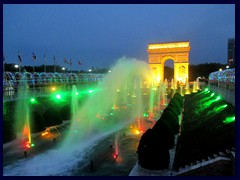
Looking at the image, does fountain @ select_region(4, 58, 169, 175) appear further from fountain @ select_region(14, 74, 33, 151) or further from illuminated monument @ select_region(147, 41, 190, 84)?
illuminated monument @ select_region(147, 41, 190, 84)

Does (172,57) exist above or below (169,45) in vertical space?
below

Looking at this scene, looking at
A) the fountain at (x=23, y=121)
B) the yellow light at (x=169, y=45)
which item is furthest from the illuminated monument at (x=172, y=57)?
the fountain at (x=23, y=121)

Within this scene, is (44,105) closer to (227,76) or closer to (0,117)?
(0,117)

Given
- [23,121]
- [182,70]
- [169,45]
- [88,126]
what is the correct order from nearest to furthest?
[23,121] < [88,126] < [182,70] < [169,45]

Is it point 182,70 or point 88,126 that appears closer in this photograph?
point 88,126

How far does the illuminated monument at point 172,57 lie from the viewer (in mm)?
53938

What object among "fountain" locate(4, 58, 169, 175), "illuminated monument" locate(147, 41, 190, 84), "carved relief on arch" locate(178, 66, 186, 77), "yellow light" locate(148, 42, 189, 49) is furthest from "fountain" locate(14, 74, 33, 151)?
"carved relief on arch" locate(178, 66, 186, 77)

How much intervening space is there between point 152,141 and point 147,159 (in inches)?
24.1

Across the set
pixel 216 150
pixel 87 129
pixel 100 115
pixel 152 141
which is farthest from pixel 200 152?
pixel 100 115

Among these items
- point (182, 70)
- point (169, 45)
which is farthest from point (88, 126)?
→ point (169, 45)

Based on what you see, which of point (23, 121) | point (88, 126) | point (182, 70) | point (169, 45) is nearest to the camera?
point (23, 121)

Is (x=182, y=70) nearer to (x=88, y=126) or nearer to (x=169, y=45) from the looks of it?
(x=169, y=45)

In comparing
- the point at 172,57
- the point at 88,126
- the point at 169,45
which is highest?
the point at 169,45

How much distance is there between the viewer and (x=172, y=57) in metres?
55.1
